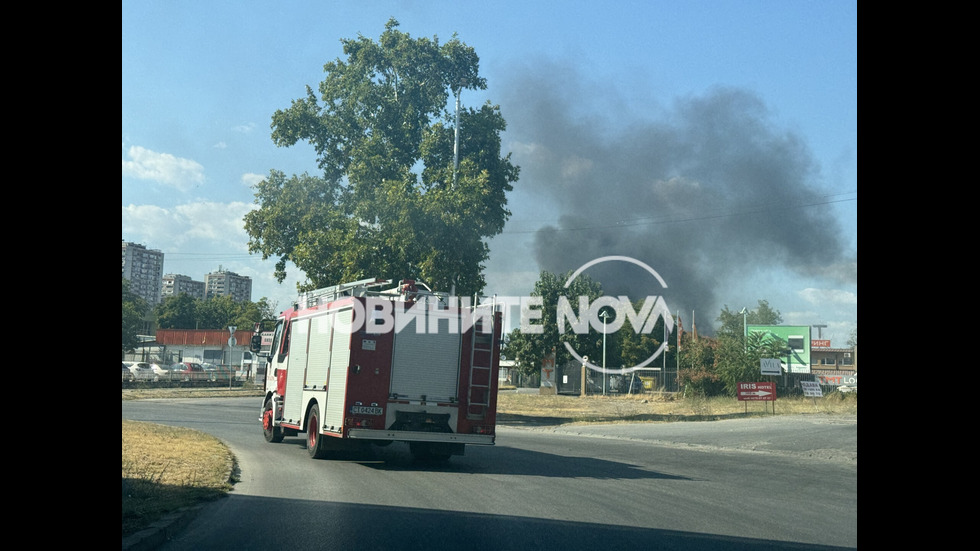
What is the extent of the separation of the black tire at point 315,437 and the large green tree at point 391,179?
475 inches

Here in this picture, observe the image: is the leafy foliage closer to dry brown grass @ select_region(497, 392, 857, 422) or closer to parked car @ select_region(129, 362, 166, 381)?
parked car @ select_region(129, 362, 166, 381)

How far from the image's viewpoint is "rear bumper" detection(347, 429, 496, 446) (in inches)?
541

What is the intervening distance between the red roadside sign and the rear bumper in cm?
2126

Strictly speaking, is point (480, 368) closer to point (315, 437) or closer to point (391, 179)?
point (315, 437)

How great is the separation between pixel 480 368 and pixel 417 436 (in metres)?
1.71

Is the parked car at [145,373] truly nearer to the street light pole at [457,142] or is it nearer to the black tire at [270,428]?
the street light pole at [457,142]

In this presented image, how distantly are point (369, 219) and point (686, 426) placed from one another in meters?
13.1

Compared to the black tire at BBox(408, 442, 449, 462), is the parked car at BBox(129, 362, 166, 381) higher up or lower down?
lower down

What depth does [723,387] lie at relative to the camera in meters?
54.5

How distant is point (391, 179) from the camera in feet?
95.9

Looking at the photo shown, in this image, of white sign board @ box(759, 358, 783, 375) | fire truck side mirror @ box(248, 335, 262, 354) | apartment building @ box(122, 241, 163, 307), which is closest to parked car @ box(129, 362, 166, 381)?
fire truck side mirror @ box(248, 335, 262, 354)

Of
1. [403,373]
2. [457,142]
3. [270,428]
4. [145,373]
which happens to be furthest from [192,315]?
[403,373]
